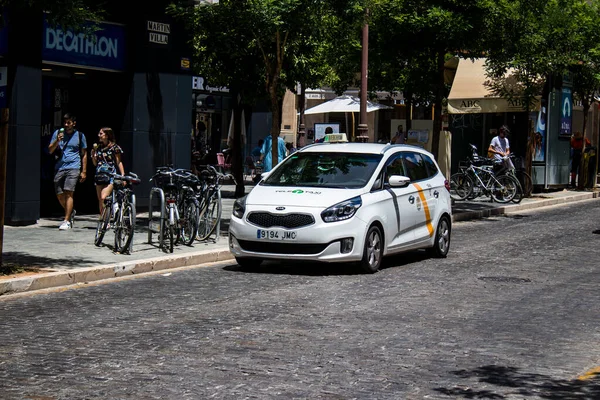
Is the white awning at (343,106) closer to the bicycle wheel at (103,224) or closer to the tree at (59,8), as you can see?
the bicycle wheel at (103,224)

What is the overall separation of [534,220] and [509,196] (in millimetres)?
3857

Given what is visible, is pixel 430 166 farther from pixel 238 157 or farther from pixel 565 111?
pixel 565 111

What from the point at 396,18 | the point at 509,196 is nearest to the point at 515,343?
the point at 396,18

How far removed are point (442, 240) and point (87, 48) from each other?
8.17m

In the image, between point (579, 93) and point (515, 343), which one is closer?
point (515, 343)

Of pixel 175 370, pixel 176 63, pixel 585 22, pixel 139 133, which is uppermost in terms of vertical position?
pixel 585 22

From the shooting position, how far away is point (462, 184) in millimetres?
27406

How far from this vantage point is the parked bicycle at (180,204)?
14.6 metres

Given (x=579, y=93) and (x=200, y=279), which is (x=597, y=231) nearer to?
(x=200, y=279)

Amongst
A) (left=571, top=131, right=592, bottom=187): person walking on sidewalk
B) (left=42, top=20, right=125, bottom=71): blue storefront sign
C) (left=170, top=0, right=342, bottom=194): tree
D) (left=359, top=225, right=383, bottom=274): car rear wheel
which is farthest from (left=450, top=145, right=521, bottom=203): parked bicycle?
(left=359, top=225, right=383, bottom=274): car rear wheel

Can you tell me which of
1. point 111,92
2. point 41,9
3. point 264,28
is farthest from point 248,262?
point 111,92

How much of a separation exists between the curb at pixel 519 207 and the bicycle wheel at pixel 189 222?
8799mm

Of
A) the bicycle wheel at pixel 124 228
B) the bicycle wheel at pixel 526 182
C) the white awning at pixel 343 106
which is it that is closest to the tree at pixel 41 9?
the bicycle wheel at pixel 124 228

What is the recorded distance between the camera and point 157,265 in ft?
43.1
